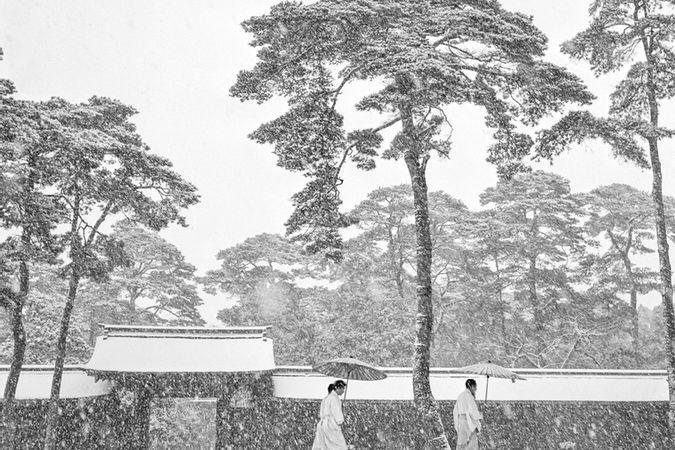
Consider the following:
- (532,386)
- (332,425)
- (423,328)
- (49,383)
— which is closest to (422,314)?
→ (423,328)

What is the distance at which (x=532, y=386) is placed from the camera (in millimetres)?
13078

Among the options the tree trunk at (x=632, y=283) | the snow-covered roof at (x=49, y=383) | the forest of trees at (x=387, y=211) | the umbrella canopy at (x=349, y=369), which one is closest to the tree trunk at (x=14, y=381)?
the forest of trees at (x=387, y=211)

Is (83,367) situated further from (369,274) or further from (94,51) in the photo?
(94,51)

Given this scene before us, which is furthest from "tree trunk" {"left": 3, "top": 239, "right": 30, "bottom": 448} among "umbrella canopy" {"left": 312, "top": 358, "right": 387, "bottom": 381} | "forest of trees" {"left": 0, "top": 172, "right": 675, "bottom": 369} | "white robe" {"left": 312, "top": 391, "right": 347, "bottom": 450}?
"white robe" {"left": 312, "top": 391, "right": 347, "bottom": 450}

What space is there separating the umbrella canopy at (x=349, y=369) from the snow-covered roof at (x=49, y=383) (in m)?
8.16

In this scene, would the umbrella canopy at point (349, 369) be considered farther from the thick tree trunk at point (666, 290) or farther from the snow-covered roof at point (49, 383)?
the snow-covered roof at point (49, 383)

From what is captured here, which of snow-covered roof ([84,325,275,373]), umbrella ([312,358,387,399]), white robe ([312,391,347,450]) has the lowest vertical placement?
white robe ([312,391,347,450])

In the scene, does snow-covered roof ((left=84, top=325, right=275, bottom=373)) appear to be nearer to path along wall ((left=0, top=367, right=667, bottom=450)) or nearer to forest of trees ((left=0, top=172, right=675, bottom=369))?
path along wall ((left=0, top=367, right=667, bottom=450))

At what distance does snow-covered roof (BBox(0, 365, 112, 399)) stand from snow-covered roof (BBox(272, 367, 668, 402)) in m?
4.99

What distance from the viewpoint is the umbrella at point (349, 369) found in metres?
8.90

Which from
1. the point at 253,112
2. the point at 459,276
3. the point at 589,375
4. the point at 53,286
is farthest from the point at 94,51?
the point at 589,375

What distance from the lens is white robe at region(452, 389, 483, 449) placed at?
7984 mm

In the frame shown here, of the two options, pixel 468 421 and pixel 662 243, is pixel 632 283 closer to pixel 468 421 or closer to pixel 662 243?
pixel 662 243

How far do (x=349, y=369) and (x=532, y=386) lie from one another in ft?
20.2
